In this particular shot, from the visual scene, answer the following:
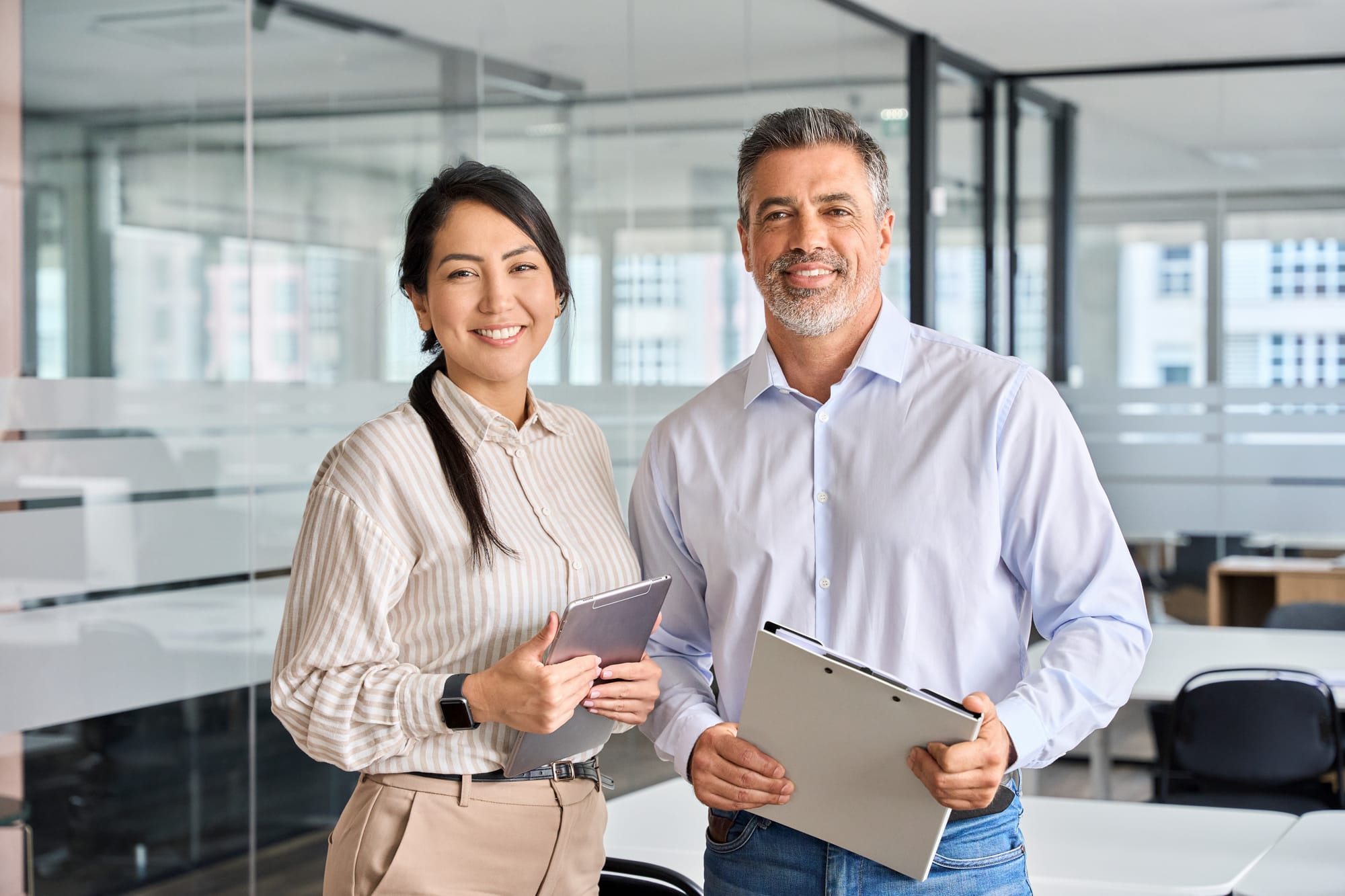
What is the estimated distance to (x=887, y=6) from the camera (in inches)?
247

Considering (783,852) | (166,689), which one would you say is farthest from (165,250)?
(783,852)

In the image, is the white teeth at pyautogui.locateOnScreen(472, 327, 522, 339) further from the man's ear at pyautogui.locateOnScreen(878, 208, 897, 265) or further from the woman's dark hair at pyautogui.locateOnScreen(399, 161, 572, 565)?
the man's ear at pyautogui.locateOnScreen(878, 208, 897, 265)

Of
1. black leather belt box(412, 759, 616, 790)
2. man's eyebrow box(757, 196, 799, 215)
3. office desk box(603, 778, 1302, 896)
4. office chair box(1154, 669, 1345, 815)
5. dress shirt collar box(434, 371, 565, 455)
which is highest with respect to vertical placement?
man's eyebrow box(757, 196, 799, 215)

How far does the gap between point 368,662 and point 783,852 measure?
57cm

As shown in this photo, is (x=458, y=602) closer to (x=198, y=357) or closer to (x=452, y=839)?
(x=452, y=839)

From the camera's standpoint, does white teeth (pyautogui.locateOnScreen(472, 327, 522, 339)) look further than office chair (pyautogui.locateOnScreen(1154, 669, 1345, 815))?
No

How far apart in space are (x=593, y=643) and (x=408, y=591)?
244 millimetres

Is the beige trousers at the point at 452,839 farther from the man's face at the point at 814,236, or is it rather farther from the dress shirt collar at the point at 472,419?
the man's face at the point at 814,236

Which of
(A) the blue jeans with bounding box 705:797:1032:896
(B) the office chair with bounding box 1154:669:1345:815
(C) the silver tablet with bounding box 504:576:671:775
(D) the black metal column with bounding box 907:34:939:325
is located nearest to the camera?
(C) the silver tablet with bounding box 504:576:671:775

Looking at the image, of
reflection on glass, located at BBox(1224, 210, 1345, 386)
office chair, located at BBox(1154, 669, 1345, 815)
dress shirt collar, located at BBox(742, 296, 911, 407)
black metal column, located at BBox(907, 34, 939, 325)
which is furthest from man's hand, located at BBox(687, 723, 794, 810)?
reflection on glass, located at BBox(1224, 210, 1345, 386)

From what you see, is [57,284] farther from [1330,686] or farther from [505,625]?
[1330,686]

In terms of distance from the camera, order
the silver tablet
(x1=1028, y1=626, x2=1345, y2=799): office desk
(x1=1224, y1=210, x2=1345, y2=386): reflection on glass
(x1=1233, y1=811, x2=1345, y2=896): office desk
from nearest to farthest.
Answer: the silver tablet → (x1=1233, y1=811, x2=1345, y2=896): office desk → (x1=1028, y1=626, x2=1345, y2=799): office desk → (x1=1224, y1=210, x2=1345, y2=386): reflection on glass

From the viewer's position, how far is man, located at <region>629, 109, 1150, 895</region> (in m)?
1.70

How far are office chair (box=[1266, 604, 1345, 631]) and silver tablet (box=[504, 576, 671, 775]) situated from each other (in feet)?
14.5
